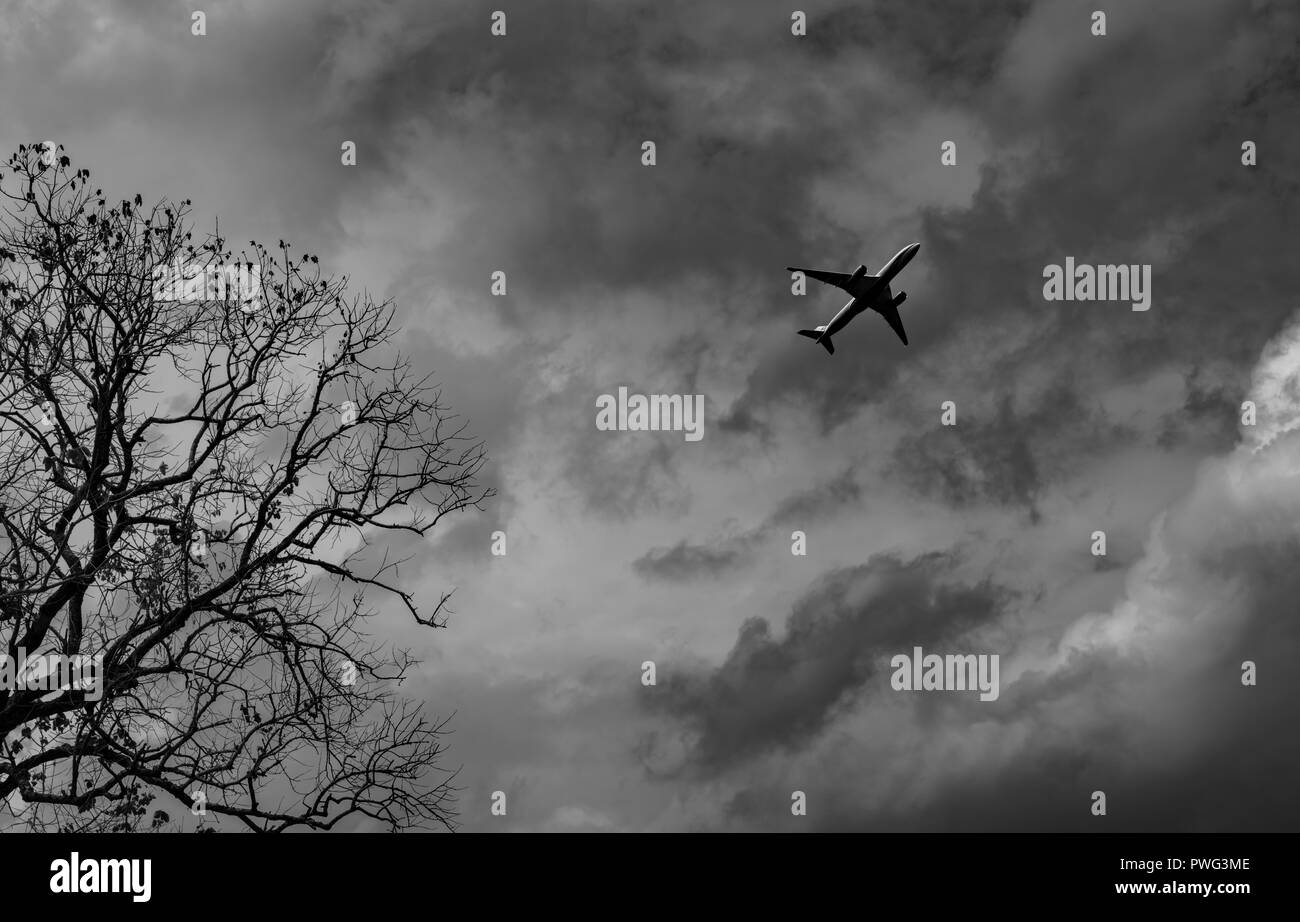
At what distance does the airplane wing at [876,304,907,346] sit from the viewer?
38.8m

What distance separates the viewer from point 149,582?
40.2ft

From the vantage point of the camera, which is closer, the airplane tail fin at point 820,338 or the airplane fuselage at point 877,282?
the airplane fuselage at point 877,282

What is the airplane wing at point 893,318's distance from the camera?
3881 centimetres

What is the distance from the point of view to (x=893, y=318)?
39.2 m

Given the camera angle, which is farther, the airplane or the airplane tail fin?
the airplane tail fin

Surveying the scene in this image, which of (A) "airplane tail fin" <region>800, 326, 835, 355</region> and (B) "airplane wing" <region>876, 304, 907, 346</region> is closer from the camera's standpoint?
(B) "airplane wing" <region>876, 304, 907, 346</region>

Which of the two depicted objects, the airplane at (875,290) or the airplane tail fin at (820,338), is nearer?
the airplane at (875,290)

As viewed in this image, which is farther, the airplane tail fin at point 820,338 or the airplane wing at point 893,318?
the airplane tail fin at point 820,338

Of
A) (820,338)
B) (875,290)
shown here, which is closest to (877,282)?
(875,290)

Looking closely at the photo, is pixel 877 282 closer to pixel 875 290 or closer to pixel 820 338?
pixel 875 290

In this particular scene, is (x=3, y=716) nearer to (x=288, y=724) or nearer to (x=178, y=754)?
(x=178, y=754)

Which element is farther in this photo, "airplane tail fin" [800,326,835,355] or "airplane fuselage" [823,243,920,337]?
"airplane tail fin" [800,326,835,355]
